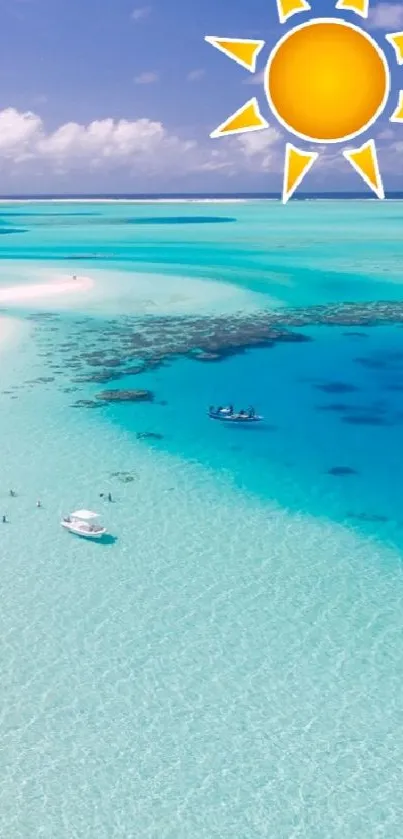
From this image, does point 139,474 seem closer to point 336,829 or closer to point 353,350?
point 336,829

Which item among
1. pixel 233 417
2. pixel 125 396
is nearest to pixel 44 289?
pixel 125 396

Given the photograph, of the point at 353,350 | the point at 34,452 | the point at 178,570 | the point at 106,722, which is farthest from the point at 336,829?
the point at 353,350

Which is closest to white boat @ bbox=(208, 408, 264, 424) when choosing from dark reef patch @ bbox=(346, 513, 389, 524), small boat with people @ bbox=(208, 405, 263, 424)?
small boat with people @ bbox=(208, 405, 263, 424)

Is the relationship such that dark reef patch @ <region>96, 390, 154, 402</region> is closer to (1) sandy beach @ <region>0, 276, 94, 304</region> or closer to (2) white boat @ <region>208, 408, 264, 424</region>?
(2) white boat @ <region>208, 408, 264, 424</region>

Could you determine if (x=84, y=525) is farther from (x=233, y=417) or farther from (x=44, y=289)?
(x=44, y=289)

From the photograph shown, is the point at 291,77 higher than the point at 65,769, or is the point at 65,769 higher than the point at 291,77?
the point at 291,77
